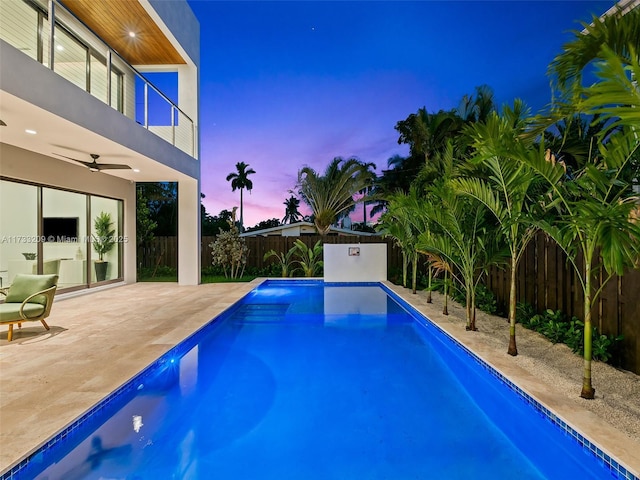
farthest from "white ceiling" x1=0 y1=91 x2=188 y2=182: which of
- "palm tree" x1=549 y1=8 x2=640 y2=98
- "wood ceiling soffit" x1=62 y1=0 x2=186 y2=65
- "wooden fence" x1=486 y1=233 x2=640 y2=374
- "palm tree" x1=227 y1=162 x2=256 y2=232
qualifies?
"palm tree" x1=227 y1=162 x2=256 y2=232

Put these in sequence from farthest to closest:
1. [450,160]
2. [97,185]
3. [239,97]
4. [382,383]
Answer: [239,97], [97,185], [450,160], [382,383]

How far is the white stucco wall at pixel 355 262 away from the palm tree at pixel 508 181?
811 centimetres

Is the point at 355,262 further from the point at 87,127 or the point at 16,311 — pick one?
the point at 16,311

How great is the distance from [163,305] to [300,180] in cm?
1005

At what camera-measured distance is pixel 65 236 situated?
8734mm

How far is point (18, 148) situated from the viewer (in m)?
7.12

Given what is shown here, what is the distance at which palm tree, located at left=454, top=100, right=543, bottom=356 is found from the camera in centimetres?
348

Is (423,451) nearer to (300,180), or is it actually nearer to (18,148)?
(18,148)

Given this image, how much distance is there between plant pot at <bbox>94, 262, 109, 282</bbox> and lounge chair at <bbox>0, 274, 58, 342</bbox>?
12.8ft

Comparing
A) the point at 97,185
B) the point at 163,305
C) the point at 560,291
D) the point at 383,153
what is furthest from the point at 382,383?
the point at 383,153

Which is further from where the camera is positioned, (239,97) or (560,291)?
(239,97)

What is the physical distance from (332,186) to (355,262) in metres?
4.61

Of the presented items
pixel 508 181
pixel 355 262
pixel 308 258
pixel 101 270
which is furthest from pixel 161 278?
pixel 508 181

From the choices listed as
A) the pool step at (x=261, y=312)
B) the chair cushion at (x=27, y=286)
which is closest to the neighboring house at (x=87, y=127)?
the chair cushion at (x=27, y=286)
